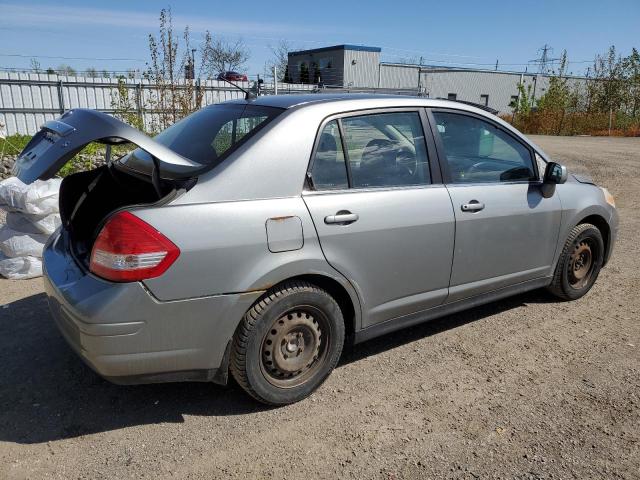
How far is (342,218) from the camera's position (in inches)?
117

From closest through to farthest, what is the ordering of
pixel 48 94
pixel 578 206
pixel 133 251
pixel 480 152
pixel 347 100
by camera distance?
pixel 133 251 → pixel 347 100 → pixel 480 152 → pixel 578 206 → pixel 48 94

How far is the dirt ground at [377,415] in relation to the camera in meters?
2.57

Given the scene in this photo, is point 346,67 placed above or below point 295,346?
above

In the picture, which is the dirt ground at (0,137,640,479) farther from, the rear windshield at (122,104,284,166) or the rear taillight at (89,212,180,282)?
the rear windshield at (122,104,284,166)

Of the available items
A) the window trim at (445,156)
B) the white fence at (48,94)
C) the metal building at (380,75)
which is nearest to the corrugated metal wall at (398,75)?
the metal building at (380,75)

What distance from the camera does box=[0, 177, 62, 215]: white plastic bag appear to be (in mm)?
4926

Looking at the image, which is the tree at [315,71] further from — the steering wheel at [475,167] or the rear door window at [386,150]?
the rear door window at [386,150]

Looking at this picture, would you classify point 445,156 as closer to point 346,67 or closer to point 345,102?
point 345,102

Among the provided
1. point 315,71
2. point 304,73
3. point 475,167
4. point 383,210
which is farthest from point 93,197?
point 304,73

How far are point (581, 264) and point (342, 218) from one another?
9.20 ft

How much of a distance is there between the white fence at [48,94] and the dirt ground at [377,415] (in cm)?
1142

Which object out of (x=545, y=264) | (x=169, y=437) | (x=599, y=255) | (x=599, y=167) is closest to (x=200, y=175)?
(x=169, y=437)

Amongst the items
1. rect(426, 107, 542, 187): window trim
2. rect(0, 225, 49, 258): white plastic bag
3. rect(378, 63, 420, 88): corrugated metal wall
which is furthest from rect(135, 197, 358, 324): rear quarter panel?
rect(378, 63, 420, 88): corrugated metal wall

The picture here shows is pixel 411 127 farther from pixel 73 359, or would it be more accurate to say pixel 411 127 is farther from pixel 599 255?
pixel 73 359
